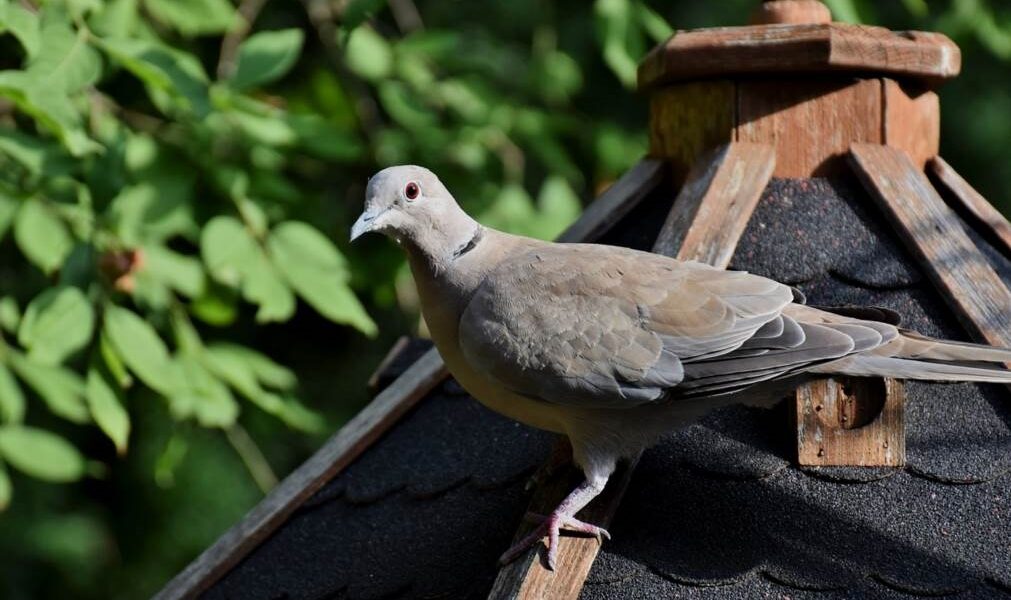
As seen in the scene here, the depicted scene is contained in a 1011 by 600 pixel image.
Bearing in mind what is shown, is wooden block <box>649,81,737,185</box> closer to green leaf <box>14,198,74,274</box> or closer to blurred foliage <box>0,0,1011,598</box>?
blurred foliage <box>0,0,1011,598</box>

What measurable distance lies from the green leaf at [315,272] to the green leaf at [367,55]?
639 millimetres

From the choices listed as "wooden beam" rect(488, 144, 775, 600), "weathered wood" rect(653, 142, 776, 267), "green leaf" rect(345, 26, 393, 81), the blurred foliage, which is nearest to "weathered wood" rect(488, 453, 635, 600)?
"wooden beam" rect(488, 144, 775, 600)

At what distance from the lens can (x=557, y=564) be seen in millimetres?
1617

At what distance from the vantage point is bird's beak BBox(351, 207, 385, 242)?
1829mm

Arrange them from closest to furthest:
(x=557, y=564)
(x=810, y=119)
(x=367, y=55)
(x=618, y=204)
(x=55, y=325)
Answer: (x=557, y=564)
(x=810, y=119)
(x=618, y=204)
(x=55, y=325)
(x=367, y=55)

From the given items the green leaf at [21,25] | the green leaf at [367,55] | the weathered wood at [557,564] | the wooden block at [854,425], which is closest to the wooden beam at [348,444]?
the weathered wood at [557,564]

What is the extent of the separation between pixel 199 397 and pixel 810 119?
1.51m

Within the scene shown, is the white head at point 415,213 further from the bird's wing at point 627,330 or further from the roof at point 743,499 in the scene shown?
the roof at point 743,499

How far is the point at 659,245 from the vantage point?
2.03m

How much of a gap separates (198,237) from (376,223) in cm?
126

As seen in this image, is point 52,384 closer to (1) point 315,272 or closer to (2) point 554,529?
(1) point 315,272

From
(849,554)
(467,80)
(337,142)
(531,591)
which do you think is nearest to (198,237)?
(337,142)

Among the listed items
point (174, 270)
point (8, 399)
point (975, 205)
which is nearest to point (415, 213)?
point (975, 205)

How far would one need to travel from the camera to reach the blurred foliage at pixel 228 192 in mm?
2512
